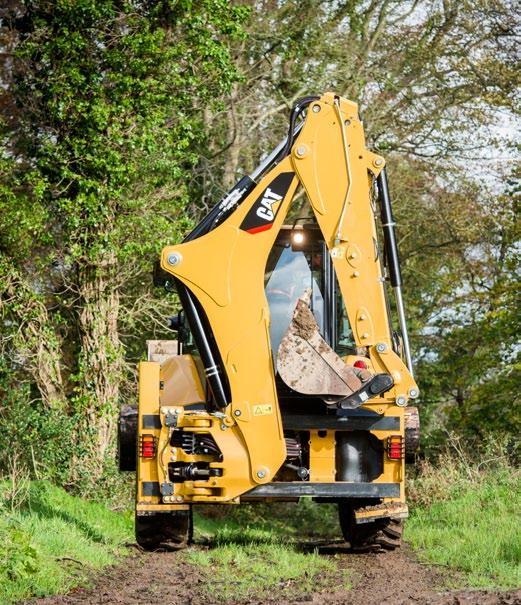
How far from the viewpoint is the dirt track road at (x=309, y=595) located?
23.6 feet

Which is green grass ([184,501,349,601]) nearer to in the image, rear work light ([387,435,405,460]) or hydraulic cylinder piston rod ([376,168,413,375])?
rear work light ([387,435,405,460])

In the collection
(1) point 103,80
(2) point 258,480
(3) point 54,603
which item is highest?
(1) point 103,80

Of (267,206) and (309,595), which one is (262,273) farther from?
(309,595)

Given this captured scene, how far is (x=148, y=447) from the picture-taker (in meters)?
9.69

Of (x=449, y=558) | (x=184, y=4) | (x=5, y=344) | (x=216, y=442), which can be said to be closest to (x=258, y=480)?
(x=216, y=442)

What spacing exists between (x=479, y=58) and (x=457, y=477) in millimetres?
13494

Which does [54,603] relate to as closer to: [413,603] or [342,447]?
[413,603]

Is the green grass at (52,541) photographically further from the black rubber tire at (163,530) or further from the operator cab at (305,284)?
the operator cab at (305,284)

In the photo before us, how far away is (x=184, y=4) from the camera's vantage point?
A: 17.8 m

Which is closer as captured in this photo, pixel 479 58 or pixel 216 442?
pixel 216 442

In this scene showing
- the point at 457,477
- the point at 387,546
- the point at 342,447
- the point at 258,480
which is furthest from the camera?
the point at 457,477

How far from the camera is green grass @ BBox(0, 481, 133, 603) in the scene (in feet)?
25.2

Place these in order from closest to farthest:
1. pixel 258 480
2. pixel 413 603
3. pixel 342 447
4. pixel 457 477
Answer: pixel 413 603 < pixel 258 480 < pixel 342 447 < pixel 457 477

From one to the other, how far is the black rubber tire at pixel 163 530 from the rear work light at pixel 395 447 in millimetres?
1939
